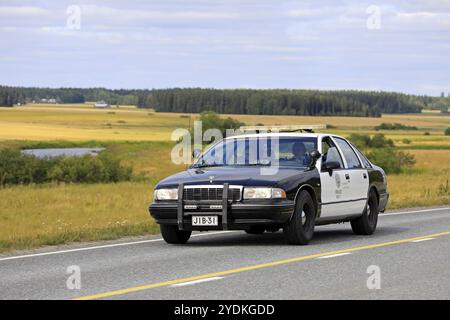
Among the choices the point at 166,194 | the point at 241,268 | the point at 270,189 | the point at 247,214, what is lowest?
the point at 241,268

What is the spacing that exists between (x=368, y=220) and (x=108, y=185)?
31850 millimetres

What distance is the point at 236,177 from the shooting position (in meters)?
14.9

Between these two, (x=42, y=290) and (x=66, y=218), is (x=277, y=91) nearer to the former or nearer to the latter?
(x=66, y=218)

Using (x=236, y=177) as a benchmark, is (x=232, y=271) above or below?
below

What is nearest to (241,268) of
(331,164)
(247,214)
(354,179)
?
(247,214)

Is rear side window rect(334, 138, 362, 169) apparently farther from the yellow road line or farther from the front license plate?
the front license plate

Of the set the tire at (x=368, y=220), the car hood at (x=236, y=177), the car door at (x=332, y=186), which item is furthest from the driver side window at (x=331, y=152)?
the car hood at (x=236, y=177)

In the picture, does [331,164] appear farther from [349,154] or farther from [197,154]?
[197,154]

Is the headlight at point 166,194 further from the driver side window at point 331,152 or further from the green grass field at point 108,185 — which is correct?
the driver side window at point 331,152

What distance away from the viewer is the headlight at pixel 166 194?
49.1ft

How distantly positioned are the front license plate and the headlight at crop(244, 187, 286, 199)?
530mm

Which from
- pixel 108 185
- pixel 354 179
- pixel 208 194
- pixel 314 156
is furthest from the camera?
pixel 108 185

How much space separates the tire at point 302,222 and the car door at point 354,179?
1.49 m
